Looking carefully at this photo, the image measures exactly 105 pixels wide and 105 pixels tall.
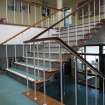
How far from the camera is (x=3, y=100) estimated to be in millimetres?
3135

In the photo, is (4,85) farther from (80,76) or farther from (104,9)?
(104,9)

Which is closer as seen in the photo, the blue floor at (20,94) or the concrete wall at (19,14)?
the blue floor at (20,94)

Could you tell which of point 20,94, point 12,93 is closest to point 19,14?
point 12,93

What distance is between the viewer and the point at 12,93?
3498mm

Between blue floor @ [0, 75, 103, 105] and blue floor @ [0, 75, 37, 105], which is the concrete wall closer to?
blue floor @ [0, 75, 103, 105]

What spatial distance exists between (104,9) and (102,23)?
4182mm

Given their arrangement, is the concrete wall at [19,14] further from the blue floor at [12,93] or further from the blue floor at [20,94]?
the blue floor at [12,93]

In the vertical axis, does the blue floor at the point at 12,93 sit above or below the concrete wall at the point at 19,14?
below

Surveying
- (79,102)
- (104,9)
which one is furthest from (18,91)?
(104,9)

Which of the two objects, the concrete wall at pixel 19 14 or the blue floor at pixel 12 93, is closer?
the blue floor at pixel 12 93

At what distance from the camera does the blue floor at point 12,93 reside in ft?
9.91

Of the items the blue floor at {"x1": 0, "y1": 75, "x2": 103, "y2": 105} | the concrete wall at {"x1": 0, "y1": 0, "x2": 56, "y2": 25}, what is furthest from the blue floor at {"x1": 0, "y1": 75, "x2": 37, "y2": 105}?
the concrete wall at {"x1": 0, "y1": 0, "x2": 56, "y2": 25}

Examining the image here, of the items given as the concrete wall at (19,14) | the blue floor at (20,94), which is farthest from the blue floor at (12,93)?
the concrete wall at (19,14)

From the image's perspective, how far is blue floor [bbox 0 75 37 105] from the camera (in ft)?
9.91
